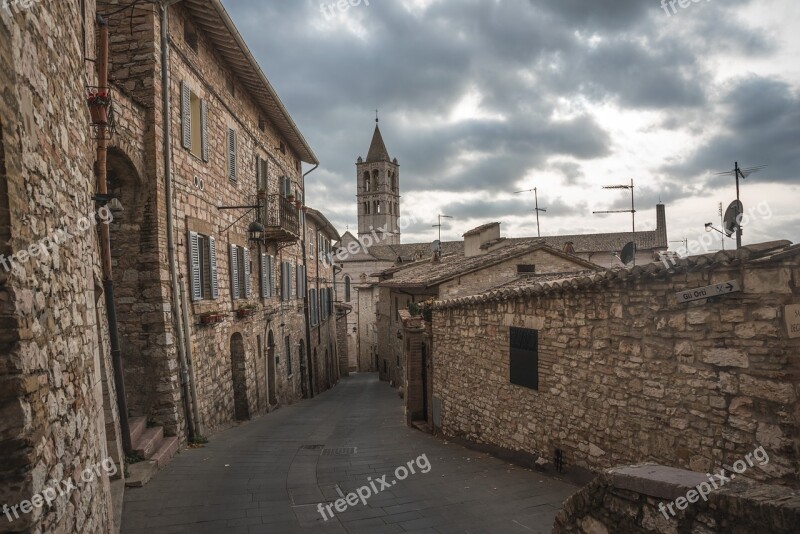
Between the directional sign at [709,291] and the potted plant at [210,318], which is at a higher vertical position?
the directional sign at [709,291]

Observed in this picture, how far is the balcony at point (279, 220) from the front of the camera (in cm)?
1554

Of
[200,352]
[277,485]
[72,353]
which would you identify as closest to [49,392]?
[72,353]

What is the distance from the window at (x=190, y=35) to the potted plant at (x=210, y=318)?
5.64 meters

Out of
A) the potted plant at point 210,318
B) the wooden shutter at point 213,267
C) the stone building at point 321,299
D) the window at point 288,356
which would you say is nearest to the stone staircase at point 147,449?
the potted plant at point 210,318

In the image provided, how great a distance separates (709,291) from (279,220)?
13177 millimetres

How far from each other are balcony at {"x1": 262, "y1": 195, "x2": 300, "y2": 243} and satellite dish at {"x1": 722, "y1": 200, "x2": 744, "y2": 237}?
11233 millimetres

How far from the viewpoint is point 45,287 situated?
3568 millimetres

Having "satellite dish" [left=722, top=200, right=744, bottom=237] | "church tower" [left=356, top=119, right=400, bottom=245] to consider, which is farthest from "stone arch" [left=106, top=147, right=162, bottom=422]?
"church tower" [left=356, top=119, right=400, bottom=245]

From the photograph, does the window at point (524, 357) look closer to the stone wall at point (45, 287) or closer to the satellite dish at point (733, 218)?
the satellite dish at point (733, 218)

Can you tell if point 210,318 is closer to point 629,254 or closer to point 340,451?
point 340,451

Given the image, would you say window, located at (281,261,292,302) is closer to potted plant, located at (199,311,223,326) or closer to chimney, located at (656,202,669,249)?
potted plant, located at (199,311,223,326)

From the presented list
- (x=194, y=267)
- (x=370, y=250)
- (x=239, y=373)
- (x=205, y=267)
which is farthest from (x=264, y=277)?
(x=370, y=250)

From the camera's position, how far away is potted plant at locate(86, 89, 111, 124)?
23.8ft

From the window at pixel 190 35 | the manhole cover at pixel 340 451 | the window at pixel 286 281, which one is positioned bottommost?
the manhole cover at pixel 340 451
